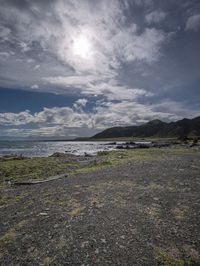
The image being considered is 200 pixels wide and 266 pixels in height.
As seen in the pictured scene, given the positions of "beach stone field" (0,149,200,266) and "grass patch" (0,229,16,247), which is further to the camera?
"grass patch" (0,229,16,247)

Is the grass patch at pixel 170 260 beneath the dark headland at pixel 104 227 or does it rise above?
beneath

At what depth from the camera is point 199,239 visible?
24.4ft

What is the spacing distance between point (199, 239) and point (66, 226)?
531 centimetres

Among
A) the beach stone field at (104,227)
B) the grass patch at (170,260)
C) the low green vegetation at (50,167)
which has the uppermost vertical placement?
the beach stone field at (104,227)

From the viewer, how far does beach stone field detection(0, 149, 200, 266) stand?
6.69m

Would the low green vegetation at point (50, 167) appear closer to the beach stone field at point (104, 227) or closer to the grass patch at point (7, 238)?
the beach stone field at point (104, 227)

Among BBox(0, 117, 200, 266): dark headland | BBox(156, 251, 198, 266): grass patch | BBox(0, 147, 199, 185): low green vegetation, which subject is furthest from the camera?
BBox(0, 147, 199, 185): low green vegetation

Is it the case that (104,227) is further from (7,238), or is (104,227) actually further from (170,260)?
(7,238)

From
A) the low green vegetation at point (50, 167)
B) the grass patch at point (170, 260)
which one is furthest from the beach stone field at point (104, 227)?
the low green vegetation at point (50, 167)

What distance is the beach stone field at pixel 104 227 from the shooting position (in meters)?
6.69

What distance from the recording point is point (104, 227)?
8570mm

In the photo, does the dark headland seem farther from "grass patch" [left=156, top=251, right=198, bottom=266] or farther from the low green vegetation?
the low green vegetation

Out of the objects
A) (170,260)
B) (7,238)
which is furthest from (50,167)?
(170,260)

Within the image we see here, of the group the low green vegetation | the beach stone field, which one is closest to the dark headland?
the beach stone field
